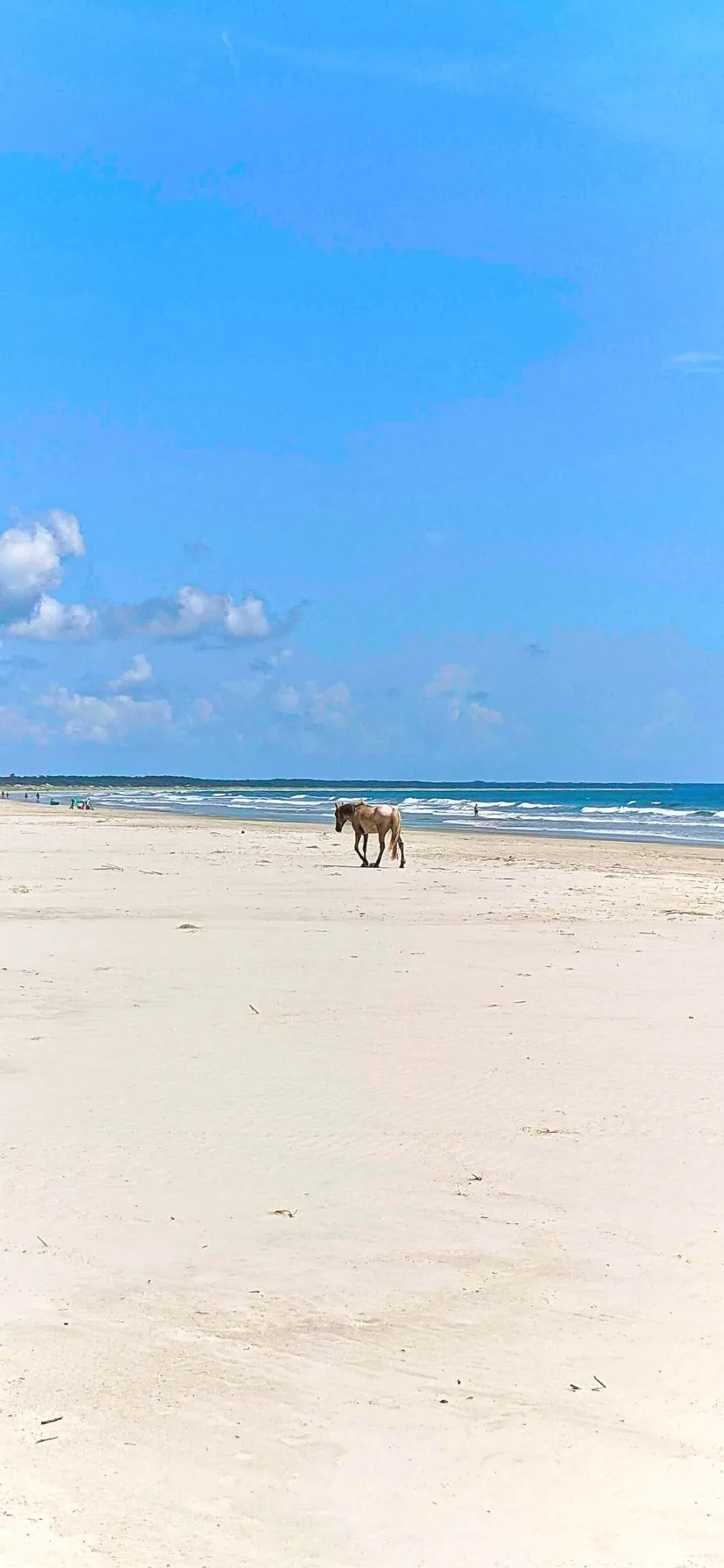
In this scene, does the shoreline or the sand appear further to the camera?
the shoreline

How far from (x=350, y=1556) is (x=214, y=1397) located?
0.99 metres

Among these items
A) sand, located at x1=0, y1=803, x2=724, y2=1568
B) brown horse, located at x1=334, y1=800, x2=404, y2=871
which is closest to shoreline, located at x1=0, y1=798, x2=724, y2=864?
brown horse, located at x1=334, y1=800, x2=404, y2=871

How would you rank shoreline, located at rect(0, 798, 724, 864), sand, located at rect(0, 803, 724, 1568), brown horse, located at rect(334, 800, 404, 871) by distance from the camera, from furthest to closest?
shoreline, located at rect(0, 798, 724, 864), brown horse, located at rect(334, 800, 404, 871), sand, located at rect(0, 803, 724, 1568)

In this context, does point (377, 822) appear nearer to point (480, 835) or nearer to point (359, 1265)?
point (480, 835)

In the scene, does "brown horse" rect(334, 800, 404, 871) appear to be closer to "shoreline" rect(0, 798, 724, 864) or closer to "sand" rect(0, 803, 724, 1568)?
"shoreline" rect(0, 798, 724, 864)

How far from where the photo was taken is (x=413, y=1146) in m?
7.40

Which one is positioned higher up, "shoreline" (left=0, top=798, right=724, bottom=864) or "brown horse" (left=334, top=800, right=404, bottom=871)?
"brown horse" (left=334, top=800, right=404, bottom=871)

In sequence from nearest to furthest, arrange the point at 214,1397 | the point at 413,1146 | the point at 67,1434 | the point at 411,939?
the point at 67,1434 < the point at 214,1397 < the point at 413,1146 < the point at 411,939

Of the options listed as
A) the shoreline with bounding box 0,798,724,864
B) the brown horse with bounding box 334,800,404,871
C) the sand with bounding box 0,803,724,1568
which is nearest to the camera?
the sand with bounding box 0,803,724,1568

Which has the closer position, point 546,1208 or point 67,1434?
point 67,1434

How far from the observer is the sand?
3.89m

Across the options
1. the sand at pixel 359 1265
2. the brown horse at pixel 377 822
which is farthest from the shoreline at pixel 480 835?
the sand at pixel 359 1265

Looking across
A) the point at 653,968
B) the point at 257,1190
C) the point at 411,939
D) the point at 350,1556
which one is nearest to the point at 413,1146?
the point at 257,1190

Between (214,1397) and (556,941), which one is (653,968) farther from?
(214,1397)
